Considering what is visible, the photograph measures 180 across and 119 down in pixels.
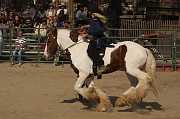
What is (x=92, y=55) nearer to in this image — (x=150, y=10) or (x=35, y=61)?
(x=35, y=61)

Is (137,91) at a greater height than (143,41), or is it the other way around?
(143,41)

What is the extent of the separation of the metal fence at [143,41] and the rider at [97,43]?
7.06 metres

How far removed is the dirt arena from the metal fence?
25.1 inches

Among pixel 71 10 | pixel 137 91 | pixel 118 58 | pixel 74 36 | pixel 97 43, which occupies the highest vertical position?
pixel 71 10

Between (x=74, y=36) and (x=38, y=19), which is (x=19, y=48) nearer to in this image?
(x=38, y=19)

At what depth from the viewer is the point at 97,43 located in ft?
38.4

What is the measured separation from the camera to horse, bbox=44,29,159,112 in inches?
444

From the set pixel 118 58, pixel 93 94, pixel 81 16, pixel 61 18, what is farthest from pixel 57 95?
pixel 81 16

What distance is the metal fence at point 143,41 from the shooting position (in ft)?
62.6

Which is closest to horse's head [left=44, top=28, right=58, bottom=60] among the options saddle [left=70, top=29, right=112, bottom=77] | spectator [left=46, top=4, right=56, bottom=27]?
saddle [left=70, top=29, right=112, bottom=77]

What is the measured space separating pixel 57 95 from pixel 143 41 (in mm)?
6203

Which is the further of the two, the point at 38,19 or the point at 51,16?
the point at 38,19

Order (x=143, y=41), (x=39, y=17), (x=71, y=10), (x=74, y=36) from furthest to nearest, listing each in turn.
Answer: (x=39, y=17), (x=71, y=10), (x=143, y=41), (x=74, y=36)

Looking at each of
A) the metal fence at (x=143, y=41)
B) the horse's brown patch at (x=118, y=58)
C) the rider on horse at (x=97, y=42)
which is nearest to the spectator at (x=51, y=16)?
the metal fence at (x=143, y=41)
